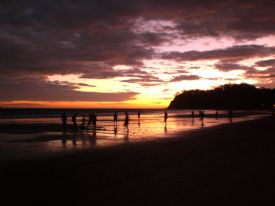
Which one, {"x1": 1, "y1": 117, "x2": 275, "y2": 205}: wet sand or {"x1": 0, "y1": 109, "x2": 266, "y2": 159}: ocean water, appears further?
{"x1": 0, "y1": 109, "x2": 266, "y2": 159}: ocean water

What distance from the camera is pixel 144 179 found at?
10570 millimetres

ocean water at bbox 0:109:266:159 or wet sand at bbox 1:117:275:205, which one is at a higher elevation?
ocean water at bbox 0:109:266:159

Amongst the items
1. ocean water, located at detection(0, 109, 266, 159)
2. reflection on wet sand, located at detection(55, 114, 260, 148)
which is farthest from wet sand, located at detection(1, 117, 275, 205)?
reflection on wet sand, located at detection(55, 114, 260, 148)

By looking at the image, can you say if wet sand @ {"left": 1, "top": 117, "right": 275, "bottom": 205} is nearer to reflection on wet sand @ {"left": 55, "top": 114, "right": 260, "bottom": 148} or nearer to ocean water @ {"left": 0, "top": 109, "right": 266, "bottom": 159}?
ocean water @ {"left": 0, "top": 109, "right": 266, "bottom": 159}

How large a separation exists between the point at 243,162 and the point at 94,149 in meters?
9.28

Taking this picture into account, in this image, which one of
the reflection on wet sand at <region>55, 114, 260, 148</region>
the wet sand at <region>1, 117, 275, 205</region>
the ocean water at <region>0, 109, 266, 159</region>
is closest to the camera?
the wet sand at <region>1, 117, 275, 205</region>

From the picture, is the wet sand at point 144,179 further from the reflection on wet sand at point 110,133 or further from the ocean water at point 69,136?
the reflection on wet sand at point 110,133

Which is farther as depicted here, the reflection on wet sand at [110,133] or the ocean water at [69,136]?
the reflection on wet sand at [110,133]

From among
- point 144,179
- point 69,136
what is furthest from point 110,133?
A: point 144,179

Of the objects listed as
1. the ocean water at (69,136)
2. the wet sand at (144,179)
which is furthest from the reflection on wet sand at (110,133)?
the wet sand at (144,179)

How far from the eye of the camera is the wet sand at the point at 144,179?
8508 millimetres

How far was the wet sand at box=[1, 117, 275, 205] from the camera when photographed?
8.51 meters

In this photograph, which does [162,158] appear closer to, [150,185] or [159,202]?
[150,185]

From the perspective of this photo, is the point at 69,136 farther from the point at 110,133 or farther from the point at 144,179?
the point at 144,179
